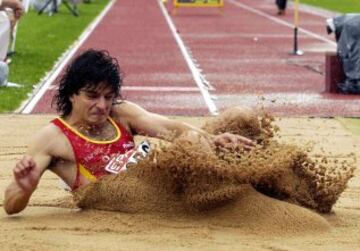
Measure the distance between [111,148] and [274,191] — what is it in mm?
996

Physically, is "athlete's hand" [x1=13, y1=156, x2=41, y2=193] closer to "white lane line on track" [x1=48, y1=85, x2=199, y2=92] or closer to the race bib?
the race bib

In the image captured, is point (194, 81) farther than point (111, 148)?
Yes

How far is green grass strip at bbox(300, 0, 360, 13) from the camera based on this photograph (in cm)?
4240

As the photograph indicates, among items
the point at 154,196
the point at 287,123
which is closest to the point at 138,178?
the point at 154,196

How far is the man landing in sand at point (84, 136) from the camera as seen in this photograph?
22.6ft

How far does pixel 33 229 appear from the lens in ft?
21.6

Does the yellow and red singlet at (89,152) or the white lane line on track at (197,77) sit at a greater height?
Answer: the yellow and red singlet at (89,152)

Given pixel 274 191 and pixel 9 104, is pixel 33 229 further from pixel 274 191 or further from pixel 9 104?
pixel 9 104

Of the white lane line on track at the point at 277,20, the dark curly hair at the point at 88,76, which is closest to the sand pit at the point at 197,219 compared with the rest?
the dark curly hair at the point at 88,76

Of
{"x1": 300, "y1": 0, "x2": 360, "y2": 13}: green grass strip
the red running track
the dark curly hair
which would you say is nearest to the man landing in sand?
the dark curly hair

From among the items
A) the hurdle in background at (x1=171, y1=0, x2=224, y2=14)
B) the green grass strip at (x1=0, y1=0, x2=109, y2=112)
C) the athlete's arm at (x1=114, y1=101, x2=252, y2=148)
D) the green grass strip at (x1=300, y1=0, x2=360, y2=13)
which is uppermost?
the athlete's arm at (x1=114, y1=101, x2=252, y2=148)

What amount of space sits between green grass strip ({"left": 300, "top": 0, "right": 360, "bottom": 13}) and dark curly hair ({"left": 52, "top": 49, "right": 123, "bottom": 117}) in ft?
113

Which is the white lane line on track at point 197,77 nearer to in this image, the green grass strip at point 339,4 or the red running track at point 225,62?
the red running track at point 225,62

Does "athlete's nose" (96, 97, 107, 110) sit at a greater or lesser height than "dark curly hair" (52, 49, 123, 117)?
lesser
